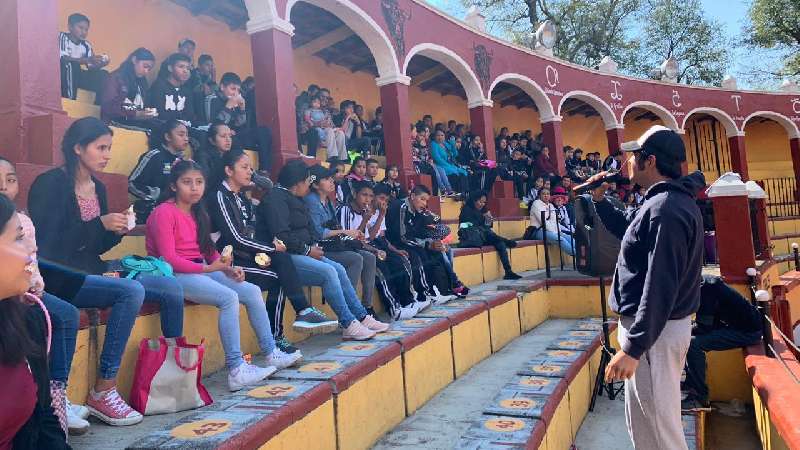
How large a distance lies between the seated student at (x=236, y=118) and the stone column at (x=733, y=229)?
476cm

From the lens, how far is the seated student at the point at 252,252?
3.62m

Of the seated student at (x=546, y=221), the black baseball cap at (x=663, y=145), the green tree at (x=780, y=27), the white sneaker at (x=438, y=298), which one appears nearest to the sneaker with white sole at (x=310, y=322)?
the white sneaker at (x=438, y=298)

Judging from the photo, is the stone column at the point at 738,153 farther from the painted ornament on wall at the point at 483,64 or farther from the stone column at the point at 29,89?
the stone column at the point at 29,89

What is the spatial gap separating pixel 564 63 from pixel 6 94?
12718 millimetres

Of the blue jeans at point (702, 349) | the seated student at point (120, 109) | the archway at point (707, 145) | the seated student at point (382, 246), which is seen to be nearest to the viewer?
the blue jeans at point (702, 349)

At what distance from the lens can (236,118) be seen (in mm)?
6445

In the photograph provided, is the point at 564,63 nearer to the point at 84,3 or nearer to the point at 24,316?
the point at 84,3

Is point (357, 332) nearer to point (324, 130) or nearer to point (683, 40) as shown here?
point (324, 130)

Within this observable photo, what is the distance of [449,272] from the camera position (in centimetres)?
580

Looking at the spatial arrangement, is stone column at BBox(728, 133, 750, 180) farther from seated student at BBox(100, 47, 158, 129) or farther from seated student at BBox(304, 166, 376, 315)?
seated student at BBox(100, 47, 158, 129)

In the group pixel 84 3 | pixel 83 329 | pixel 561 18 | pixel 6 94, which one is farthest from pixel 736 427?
pixel 561 18

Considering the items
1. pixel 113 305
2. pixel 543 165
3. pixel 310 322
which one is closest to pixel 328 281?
pixel 310 322

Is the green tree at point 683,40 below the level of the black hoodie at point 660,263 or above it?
above

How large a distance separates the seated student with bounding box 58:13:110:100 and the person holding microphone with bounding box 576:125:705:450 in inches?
197
